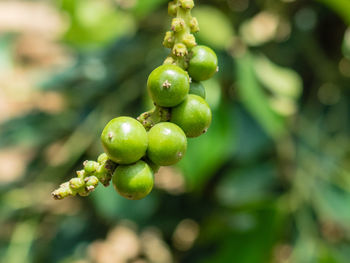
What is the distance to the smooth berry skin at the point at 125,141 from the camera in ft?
1.02

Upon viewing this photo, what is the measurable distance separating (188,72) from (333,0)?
2.06ft

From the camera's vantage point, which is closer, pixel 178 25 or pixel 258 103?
pixel 178 25

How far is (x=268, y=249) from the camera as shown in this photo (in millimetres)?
1004

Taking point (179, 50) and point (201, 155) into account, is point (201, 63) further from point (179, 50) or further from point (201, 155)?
point (201, 155)

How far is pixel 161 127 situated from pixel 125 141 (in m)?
0.03

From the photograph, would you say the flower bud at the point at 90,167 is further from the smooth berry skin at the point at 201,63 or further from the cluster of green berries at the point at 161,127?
the smooth berry skin at the point at 201,63

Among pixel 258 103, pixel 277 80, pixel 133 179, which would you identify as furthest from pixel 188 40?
pixel 277 80

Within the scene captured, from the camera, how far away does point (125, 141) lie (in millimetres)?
306

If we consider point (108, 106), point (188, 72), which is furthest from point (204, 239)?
point (188, 72)

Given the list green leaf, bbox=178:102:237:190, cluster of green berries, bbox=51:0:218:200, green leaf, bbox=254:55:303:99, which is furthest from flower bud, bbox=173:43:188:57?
green leaf, bbox=254:55:303:99

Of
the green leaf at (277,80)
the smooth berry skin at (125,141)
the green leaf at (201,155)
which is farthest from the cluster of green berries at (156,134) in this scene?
the green leaf at (277,80)

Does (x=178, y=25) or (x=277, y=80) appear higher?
(x=277, y=80)

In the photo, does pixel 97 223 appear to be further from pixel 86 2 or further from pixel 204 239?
pixel 86 2

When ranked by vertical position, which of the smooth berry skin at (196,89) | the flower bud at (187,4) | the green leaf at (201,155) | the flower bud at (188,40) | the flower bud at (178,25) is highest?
the green leaf at (201,155)
